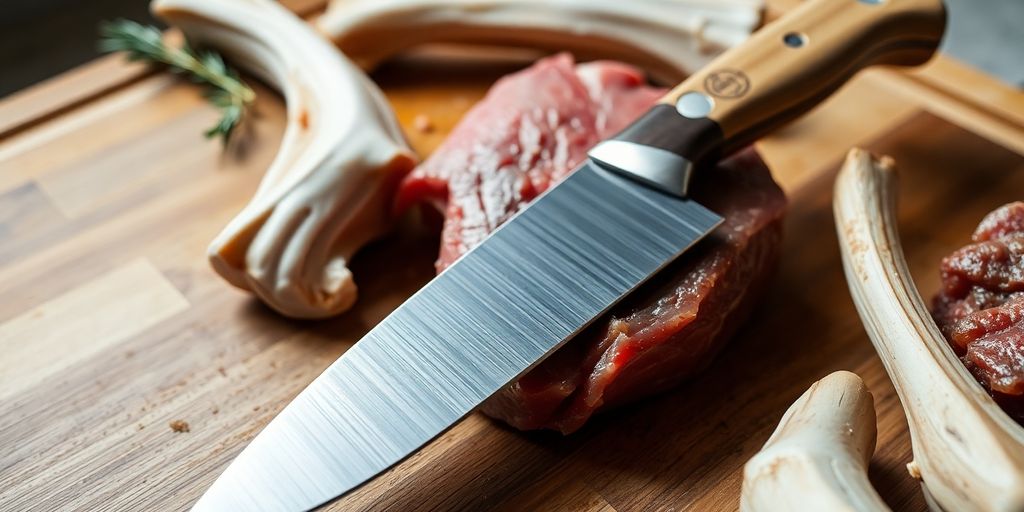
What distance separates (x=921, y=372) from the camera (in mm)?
1424

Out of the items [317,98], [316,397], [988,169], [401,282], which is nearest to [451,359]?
[316,397]

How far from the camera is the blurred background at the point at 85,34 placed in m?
2.81

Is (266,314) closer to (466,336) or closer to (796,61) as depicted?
(466,336)

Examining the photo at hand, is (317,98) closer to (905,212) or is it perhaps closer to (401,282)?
(401,282)

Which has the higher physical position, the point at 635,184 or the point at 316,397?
the point at 635,184

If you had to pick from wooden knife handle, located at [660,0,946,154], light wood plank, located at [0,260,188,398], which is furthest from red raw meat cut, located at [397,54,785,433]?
light wood plank, located at [0,260,188,398]

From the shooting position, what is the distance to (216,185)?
6.87 ft

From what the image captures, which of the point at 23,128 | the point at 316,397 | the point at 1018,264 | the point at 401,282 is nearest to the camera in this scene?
the point at 316,397

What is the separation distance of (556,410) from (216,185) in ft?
3.18

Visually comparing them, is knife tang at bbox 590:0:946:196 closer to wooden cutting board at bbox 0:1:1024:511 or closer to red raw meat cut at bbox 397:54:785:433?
red raw meat cut at bbox 397:54:785:433

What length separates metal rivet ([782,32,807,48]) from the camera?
184 centimetres

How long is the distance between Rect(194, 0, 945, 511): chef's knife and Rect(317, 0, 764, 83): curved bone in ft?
1.15

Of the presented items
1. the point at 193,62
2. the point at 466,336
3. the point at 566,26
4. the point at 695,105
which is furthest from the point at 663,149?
the point at 193,62

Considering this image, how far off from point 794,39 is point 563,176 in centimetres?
51
